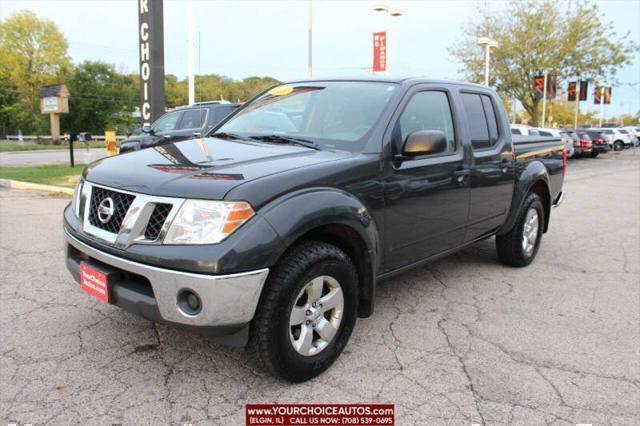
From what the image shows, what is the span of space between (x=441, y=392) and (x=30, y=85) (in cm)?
6514

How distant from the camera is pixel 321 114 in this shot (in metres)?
3.84

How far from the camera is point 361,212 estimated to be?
3.19 meters

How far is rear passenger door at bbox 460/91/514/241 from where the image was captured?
4438 mm

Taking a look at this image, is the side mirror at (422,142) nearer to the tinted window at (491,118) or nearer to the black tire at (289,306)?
the black tire at (289,306)

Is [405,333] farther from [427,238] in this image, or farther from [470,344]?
[427,238]

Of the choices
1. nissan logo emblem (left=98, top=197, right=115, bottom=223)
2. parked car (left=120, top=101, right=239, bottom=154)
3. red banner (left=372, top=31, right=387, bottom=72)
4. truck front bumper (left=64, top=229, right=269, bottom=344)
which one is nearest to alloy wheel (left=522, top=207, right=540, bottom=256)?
truck front bumper (left=64, top=229, right=269, bottom=344)

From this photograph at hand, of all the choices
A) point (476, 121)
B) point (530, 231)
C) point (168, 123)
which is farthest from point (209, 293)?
point (168, 123)

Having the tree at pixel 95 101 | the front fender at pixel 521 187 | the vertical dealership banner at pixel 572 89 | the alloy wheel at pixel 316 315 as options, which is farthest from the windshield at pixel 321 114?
the tree at pixel 95 101

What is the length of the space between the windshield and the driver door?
0.71 ft

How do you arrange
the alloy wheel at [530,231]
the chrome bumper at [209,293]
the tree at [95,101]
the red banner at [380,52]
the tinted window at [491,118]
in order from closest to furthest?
the chrome bumper at [209,293] < the tinted window at [491,118] < the alloy wheel at [530,231] < the red banner at [380,52] < the tree at [95,101]

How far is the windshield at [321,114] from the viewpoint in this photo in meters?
3.59

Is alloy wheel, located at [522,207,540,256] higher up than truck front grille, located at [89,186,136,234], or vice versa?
truck front grille, located at [89,186,136,234]

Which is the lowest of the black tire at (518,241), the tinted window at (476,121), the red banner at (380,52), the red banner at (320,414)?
the red banner at (320,414)

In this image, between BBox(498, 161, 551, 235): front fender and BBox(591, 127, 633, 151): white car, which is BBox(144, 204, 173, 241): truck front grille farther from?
BBox(591, 127, 633, 151): white car
